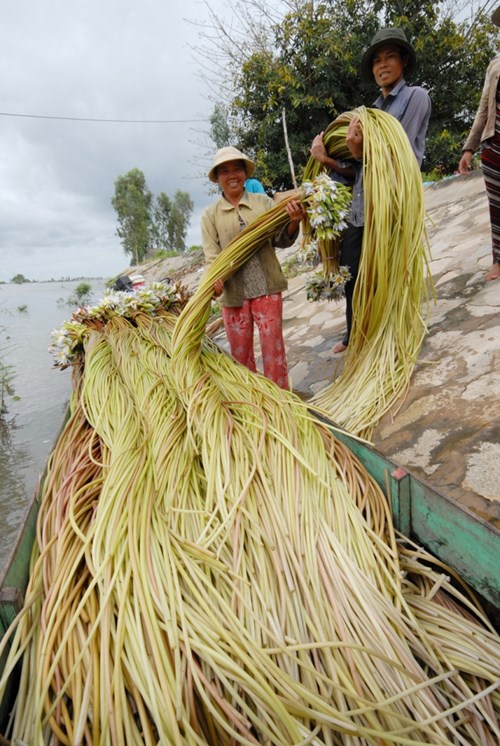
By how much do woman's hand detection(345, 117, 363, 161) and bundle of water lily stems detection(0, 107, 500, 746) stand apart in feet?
4.52

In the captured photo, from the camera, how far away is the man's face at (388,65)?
2.06 metres

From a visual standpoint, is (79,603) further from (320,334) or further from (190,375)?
(320,334)

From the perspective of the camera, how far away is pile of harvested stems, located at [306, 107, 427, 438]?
6.11 feet

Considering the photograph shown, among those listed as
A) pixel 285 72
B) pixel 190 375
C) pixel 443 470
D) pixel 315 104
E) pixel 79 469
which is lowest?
pixel 443 470

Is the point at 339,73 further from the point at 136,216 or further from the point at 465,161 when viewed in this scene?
the point at 136,216

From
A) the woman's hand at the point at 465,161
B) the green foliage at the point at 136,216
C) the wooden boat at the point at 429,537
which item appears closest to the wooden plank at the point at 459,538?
the wooden boat at the point at 429,537

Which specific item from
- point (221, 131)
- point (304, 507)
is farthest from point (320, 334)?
point (221, 131)

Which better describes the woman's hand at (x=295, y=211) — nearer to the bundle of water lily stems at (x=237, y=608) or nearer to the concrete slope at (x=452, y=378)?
the concrete slope at (x=452, y=378)

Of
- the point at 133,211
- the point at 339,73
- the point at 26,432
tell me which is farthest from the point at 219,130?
the point at 133,211

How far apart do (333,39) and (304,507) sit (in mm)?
9210

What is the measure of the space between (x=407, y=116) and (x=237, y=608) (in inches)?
90.3

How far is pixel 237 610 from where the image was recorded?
0.97 m

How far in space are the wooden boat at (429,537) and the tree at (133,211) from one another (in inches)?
1128

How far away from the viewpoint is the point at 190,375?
186 cm
